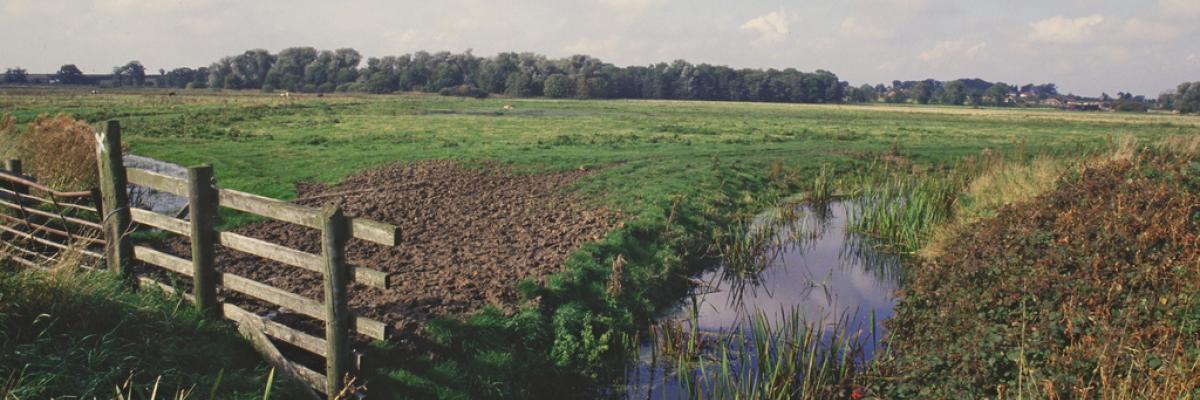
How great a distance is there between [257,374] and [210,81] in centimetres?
15754

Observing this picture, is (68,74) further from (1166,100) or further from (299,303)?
(1166,100)

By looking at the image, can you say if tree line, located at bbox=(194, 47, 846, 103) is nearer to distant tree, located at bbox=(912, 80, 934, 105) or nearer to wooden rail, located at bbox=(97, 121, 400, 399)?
distant tree, located at bbox=(912, 80, 934, 105)

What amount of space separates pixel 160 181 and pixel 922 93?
16714 cm

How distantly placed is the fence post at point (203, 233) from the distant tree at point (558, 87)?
123917 mm

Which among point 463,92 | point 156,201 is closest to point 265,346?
point 156,201

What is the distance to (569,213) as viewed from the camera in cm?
1514

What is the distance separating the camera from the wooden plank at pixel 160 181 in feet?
→ 25.0

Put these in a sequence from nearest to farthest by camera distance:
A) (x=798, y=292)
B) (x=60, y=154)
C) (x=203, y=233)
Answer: (x=203, y=233) < (x=798, y=292) < (x=60, y=154)

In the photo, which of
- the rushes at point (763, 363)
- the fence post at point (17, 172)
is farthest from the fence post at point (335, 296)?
the fence post at point (17, 172)

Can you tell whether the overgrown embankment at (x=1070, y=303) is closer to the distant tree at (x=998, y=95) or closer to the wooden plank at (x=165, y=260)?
the wooden plank at (x=165, y=260)

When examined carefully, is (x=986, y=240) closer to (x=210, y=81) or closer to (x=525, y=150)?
(x=525, y=150)

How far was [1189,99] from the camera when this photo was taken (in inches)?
4028

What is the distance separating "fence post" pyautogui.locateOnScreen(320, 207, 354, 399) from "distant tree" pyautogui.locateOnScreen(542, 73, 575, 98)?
12505 centimetres

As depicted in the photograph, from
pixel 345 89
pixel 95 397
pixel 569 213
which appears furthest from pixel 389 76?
pixel 95 397
